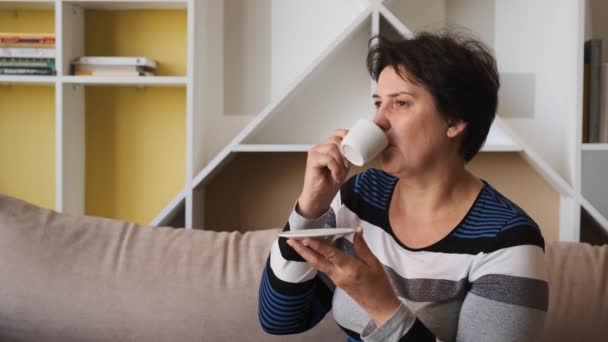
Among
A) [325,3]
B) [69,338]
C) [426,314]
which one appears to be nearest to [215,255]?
[69,338]

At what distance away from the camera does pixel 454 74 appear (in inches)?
45.9

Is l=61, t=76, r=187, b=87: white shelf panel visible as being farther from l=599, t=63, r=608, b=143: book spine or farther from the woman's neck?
l=599, t=63, r=608, b=143: book spine

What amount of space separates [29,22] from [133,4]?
424 millimetres

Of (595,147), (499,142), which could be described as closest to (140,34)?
(499,142)

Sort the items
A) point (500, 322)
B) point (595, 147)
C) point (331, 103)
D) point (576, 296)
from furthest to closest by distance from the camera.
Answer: point (331, 103) → point (595, 147) → point (576, 296) → point (500, 322)

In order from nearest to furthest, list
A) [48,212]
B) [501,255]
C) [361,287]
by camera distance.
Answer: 1. [361,287]
2. [501,255]
3. [48,212]

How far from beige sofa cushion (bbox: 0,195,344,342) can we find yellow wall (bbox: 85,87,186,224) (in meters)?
0.51

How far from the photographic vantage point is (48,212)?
1833mm

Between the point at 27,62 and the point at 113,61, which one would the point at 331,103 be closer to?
the point at 113,61

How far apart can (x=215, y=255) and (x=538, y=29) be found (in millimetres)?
1178

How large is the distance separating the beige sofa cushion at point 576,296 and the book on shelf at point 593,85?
41 cm

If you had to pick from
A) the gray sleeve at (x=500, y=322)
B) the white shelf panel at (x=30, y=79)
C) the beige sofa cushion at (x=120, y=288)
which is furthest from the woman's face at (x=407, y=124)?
the white shelf panel at (x=30, y=79)

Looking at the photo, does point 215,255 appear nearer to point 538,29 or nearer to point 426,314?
point 426,314

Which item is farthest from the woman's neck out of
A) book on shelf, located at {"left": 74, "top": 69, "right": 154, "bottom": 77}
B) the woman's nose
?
book on shelf, located at {"left": 74, "top": 69, "right": 154, "bottom": 77}
